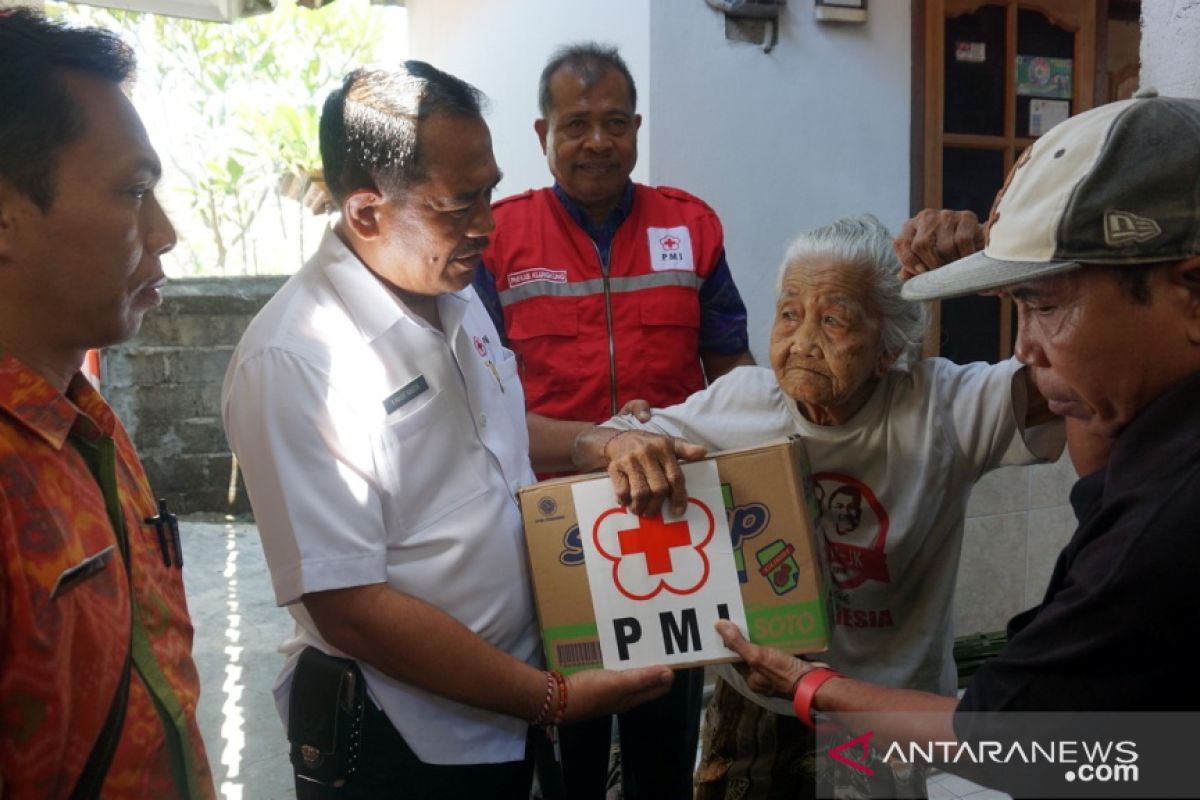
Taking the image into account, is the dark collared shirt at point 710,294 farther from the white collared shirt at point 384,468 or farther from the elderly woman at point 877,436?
the white collared shirt at point 384,468

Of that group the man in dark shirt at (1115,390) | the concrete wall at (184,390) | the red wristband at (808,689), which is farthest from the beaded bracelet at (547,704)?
the concrete wall at (184,390)

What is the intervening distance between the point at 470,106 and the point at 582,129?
0.98 meters

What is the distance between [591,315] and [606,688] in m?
1.20

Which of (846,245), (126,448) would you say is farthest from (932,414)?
(126,448)

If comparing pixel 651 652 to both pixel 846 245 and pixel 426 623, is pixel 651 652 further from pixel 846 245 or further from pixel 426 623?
pixel 846 245

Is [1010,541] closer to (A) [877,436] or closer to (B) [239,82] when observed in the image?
(A) [877,436]

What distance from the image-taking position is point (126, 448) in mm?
1364

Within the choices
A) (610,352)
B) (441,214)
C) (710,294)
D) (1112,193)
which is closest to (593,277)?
(610,352)

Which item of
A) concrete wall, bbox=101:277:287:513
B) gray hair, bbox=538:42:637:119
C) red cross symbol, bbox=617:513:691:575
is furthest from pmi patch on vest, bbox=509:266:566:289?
concrete wall, bbox=101:277:287:513

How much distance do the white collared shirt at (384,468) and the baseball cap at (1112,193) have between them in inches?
34.7

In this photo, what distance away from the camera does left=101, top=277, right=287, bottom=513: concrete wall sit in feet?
20.5

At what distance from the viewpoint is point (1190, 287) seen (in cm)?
100

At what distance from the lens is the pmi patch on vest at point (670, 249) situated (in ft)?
8.34

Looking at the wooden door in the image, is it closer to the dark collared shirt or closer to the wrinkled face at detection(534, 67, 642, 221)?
the dark collared shirt
